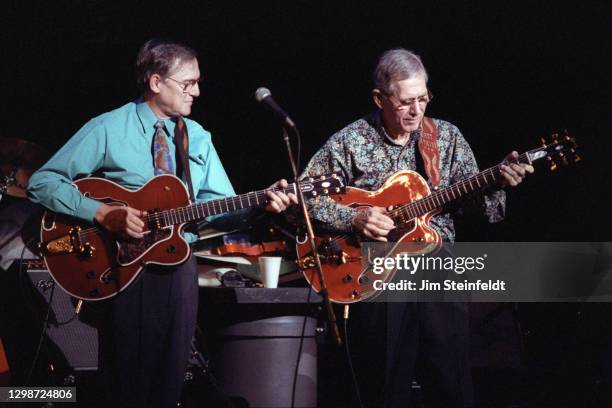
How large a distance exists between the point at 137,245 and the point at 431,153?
1489 mm

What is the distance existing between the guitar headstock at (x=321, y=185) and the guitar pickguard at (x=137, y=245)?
661 millimetres

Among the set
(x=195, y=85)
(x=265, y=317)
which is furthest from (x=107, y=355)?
(x=195, y=85)

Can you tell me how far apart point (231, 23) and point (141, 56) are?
1.87m

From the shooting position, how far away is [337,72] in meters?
5.40

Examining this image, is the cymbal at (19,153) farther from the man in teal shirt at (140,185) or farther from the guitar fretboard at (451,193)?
the guitar fretboard at (451,193)

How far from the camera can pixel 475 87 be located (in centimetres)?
525

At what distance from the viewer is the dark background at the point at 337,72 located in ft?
16.6

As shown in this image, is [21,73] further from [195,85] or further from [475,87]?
[475,87]

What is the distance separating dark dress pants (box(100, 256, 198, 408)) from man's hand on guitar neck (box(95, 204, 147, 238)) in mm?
196

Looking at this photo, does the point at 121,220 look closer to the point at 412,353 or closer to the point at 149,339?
the point at 149,339

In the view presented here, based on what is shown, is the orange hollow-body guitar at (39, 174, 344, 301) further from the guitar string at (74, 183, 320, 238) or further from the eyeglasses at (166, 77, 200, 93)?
the eyeglasses at (166, 77, 200, 93)

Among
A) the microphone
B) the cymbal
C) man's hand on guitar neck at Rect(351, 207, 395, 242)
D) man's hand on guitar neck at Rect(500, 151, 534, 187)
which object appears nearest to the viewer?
the microphone

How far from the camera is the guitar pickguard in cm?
326

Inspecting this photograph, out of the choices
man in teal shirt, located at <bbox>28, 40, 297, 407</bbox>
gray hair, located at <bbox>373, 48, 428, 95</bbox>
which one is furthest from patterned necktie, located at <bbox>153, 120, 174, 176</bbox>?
gray hair, located at <bbox>373, 48, 428, 95</bbox>
